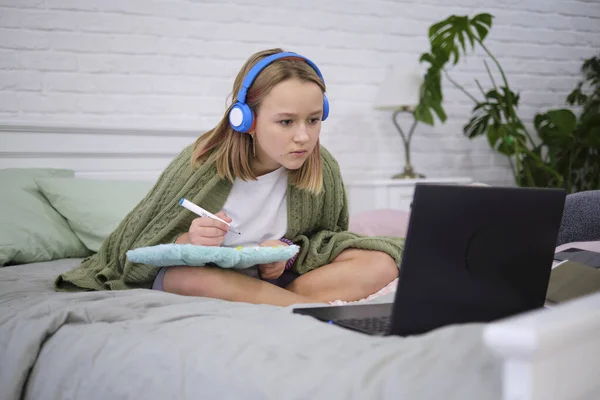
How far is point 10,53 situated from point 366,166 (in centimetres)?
174

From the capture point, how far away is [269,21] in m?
3.21

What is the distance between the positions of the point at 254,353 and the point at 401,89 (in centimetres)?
251

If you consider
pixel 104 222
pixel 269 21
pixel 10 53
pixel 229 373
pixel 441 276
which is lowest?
pixel 104 222

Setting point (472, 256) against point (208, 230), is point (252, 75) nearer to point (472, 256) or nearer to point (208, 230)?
point (208, 230)

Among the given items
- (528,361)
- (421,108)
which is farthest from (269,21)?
(528,361)

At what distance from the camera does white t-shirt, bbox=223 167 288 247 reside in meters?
1.61

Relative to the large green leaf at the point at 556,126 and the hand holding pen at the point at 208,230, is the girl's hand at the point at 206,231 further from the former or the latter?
the large green leaf at the point at 556,126

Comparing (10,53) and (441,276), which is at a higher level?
(10,53)

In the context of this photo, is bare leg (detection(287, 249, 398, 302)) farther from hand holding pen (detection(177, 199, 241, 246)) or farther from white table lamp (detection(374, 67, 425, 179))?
white table lamp (detection(374, 67, 425, 179))

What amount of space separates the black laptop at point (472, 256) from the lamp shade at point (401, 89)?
2297 millimetres

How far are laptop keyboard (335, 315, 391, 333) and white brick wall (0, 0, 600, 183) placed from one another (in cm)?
199

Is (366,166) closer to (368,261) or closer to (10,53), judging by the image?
(10,53)

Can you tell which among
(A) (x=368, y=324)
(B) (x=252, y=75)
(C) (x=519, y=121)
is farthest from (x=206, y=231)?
(C) (x=519, y=121)

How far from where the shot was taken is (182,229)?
1566 millimetres
